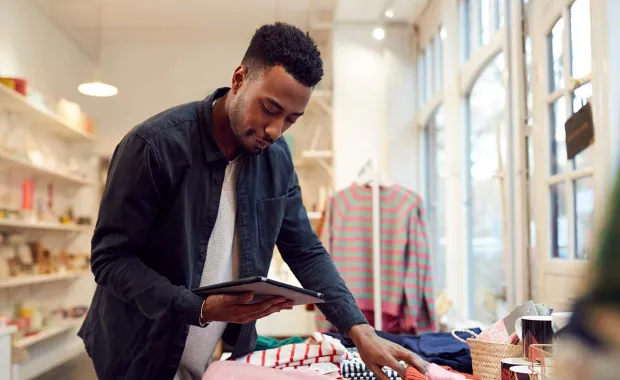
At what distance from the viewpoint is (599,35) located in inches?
77.4

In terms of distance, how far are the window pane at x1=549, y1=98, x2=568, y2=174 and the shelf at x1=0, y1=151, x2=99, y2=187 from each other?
3.43 metres

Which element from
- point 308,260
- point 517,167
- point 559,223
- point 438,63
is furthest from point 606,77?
point 438,63

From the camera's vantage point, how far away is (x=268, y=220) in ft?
5.27

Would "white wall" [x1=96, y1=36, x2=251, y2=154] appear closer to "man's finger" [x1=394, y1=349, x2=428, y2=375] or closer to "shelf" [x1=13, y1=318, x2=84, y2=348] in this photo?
"shelf" [x1=13, y1=318, x2=84, y2=348]

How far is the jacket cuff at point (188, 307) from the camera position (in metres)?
1.30

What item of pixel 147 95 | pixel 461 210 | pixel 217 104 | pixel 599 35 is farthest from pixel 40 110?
pixel 599 35

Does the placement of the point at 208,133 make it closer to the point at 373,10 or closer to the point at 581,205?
the point at 581,205

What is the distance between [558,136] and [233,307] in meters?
1.70

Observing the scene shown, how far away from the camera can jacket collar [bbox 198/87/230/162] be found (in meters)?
1.50

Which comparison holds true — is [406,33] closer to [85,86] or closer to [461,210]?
[461,210]

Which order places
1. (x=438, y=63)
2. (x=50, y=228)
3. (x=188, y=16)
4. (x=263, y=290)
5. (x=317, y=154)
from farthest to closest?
(x=188, y=16) → (x=50, y=228) → (x=317, y=154) → (x=438, y=63) → (x=263, y=290)

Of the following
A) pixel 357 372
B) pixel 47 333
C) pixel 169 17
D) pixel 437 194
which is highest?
pixel 169 17

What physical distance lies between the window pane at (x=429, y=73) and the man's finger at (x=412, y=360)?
3611mm

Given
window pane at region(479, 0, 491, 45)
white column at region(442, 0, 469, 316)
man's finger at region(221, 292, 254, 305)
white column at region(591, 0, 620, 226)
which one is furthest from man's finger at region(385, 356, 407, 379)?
white column at region(442, 0, 469, 316)
